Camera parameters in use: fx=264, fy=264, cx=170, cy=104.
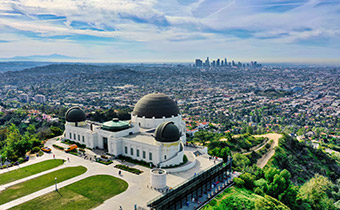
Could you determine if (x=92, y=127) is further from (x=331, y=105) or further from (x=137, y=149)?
(x=331, y=105)

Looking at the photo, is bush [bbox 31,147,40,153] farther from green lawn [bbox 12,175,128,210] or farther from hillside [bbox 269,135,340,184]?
hillside [bbox 269,135,340,184]

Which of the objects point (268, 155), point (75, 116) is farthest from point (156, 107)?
point (268, 155)

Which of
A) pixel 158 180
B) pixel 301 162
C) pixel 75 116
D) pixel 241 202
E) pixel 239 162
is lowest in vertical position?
pixel 301 162

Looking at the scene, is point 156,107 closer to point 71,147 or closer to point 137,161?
point 137,161

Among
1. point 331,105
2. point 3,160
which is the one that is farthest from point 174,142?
point 331,105

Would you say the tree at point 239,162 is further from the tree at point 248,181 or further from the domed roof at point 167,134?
the domed roof at point 167,134

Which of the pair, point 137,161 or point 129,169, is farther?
point 137,161
